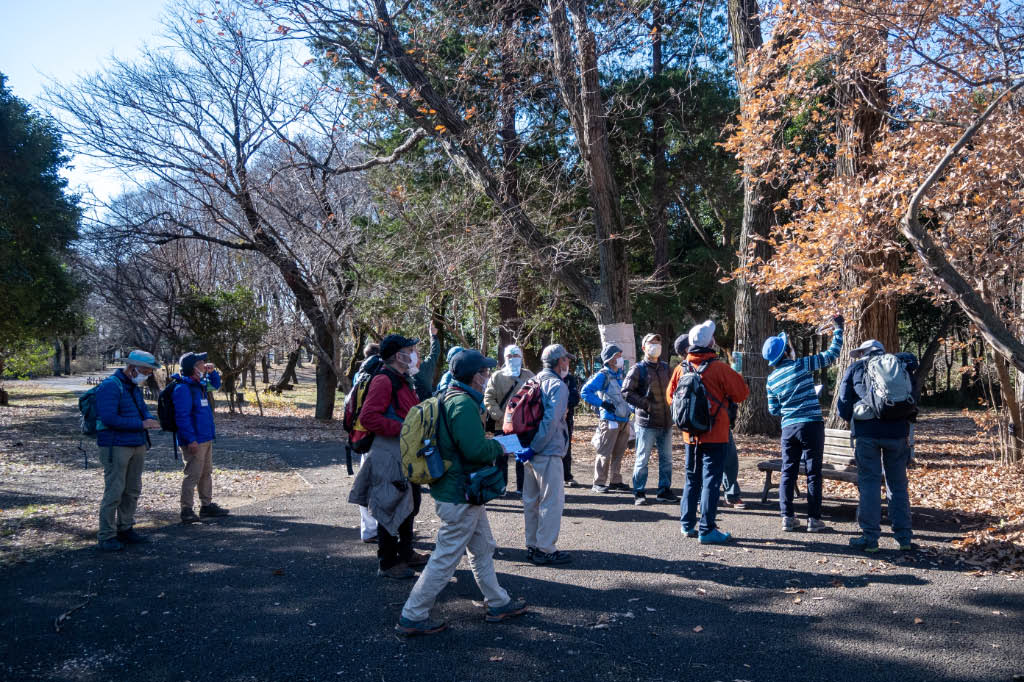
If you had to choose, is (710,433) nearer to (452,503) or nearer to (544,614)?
(544,614)

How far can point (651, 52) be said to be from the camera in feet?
57.0

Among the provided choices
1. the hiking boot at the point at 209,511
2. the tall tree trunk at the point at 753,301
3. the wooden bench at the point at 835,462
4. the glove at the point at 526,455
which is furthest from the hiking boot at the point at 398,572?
the tall tree trunk at the point at 753,301

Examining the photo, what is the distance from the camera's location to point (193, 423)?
23.9 ft

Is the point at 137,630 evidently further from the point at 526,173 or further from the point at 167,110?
the point at 167,110

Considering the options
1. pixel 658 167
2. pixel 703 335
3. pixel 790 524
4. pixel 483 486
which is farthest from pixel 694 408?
pixel 658 167

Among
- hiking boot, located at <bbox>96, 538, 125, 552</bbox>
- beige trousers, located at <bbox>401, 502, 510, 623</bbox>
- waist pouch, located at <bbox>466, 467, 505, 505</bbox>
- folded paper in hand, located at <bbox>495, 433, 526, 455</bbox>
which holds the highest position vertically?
folded paper in hand, located at <bbox>495, 433, 526, 455</bbox>

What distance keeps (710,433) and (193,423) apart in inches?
207

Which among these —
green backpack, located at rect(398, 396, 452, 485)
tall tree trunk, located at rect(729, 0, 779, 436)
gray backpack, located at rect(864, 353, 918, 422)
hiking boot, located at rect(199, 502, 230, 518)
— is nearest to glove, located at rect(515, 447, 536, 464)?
green backpack, located at rect(398, 396, 452, 485)

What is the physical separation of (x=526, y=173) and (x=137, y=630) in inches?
498

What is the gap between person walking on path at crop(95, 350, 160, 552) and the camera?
6.38 m

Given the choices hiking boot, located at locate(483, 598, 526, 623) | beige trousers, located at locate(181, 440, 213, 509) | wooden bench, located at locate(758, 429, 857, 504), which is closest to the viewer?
hiking boot, located at locate(483, 598, 526, 623)

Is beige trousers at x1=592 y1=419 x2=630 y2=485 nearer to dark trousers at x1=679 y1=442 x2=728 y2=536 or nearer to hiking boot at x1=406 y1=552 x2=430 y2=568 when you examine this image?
dark trousers at x1=679 y1=442 x2=728 y2=536

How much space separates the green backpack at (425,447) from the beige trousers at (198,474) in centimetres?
395

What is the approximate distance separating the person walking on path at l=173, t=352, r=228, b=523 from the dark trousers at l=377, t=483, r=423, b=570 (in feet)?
9.41
